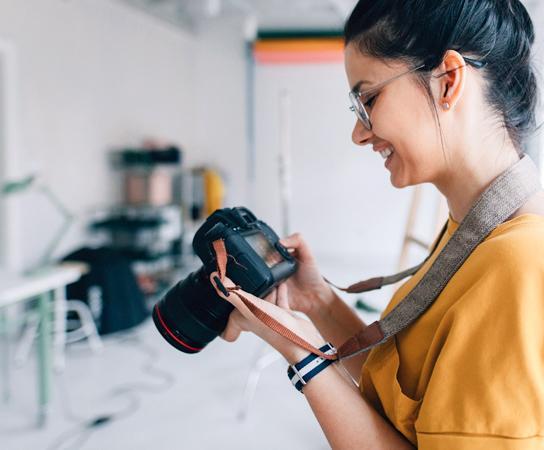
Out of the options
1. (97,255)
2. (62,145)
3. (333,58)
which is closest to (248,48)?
(333,58)

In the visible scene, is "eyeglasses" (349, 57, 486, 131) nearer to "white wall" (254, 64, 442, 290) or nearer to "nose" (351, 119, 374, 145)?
"nose" (351, 119, 374, 145)

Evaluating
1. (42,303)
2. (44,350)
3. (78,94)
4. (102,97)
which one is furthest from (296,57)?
(44,350)

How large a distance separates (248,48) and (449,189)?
5447mm

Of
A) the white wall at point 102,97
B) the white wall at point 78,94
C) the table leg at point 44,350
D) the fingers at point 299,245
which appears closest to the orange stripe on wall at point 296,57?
the white wall at point 102,97

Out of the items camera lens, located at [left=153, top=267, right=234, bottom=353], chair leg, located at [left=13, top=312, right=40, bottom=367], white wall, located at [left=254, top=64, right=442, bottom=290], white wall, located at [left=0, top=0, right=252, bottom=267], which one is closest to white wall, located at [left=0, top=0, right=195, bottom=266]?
white wall, located at [left=0, top=0, right=252, bottom=267]

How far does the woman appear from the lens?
20.9 inches

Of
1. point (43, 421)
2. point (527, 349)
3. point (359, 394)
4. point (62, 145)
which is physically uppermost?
point (62, 145)

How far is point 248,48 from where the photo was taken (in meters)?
5.76

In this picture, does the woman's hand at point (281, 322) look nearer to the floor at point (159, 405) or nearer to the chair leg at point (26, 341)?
the floor at point (159, 405)

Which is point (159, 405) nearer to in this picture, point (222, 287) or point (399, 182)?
point (222, 287)

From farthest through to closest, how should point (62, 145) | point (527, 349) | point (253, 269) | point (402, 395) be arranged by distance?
point (62, 145), point (253, 269), point (402, 395), point (527, 349)

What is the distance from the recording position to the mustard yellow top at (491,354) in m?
0.52

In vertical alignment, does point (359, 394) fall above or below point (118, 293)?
above

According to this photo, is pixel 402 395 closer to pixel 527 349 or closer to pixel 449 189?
pixel 527 349
